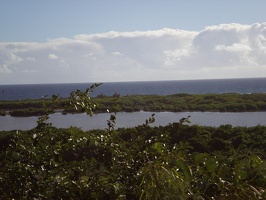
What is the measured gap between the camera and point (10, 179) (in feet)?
6.30

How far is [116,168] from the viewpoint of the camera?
1.95 m

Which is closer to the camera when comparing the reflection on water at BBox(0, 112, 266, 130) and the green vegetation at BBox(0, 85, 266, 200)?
the green vegetation at BBox(0, 85, 266, 200)

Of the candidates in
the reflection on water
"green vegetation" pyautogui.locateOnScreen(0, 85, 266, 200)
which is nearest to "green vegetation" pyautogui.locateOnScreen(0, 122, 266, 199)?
"green vegetation" pyautogui.locateOnScreen(0, 85, 266, 200)

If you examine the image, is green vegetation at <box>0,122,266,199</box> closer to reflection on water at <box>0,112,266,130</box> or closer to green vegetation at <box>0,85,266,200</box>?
green vegetation at <box>0,85,266,200</box>

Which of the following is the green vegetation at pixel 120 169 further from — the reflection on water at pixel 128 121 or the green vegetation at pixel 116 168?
the reflection on water at pixel 128 121

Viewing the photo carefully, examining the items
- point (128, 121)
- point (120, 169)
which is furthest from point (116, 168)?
point (128, 121)

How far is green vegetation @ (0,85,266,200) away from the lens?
1335mm

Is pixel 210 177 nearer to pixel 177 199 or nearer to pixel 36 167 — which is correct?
pixel 177 199

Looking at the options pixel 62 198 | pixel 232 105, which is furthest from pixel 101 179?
pixel 232 105

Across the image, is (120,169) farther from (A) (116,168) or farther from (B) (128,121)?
(B) (128,121)

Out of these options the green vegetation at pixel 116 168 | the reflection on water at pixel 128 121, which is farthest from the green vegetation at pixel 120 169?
the reflection on water at pixel 128 121

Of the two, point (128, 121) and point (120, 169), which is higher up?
point (120, 169)

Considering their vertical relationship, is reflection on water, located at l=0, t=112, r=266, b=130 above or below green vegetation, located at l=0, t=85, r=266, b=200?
below

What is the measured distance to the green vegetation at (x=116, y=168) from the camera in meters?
1.34
